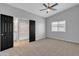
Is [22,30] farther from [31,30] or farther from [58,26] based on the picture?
[58,26]

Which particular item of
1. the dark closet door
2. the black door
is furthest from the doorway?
the dark closet door

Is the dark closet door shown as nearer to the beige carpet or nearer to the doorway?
the beige carpet

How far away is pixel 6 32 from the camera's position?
18.0 ft

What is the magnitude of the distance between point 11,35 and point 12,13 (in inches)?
53.2

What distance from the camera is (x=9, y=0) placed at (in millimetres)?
1635

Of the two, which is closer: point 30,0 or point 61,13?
point 30,0

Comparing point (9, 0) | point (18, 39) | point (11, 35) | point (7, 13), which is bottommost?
point (18, 39)

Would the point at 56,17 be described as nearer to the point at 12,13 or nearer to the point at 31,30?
the point at 31,30

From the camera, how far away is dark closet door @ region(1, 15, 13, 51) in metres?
5.18

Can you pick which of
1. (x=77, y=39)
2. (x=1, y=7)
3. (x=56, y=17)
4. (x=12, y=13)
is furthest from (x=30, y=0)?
(x=56, y=17)

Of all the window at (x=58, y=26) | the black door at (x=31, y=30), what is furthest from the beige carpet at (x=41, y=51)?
the window at (x=58, y=26)

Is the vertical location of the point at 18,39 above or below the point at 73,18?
below

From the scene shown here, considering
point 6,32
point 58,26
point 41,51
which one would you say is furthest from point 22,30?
point 41,51

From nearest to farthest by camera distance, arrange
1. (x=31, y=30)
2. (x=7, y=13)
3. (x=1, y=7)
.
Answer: (x=1, y=7), (x=7, y=13), (x=31, y=30)
